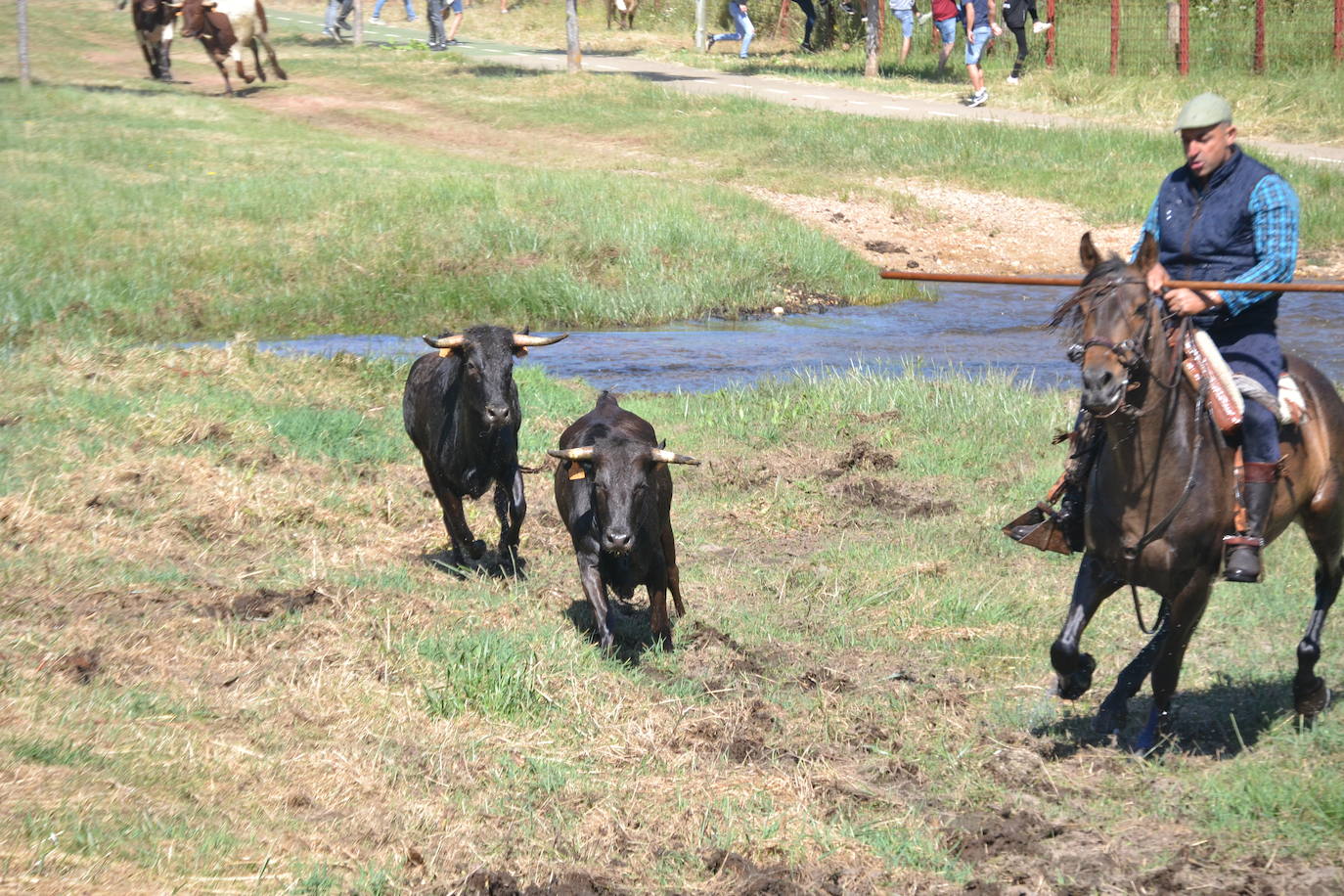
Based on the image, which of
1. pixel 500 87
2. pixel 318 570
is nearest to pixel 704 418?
pixel 318 570

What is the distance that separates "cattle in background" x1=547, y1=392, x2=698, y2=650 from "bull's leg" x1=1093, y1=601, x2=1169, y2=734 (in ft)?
7.95

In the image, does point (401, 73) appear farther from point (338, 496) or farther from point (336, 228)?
point (338, 496)

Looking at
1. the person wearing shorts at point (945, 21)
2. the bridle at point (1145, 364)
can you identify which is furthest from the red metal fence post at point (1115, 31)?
the bridle at point (1145, 364)

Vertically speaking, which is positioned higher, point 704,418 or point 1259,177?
point 1259,177

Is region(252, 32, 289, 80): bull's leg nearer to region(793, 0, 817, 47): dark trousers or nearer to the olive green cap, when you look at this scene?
region(793, 0, 817, 47): dark trousers

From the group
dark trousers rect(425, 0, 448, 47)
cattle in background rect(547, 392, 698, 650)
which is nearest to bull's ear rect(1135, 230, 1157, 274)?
cattle in background rect(547, 392, 698, 650)

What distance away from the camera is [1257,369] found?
670 centimetres

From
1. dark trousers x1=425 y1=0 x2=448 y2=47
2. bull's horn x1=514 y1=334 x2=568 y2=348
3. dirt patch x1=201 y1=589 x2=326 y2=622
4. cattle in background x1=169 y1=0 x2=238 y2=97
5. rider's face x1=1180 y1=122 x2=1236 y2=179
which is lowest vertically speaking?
dirt patch x1=201 y1=589 x2=326 y2=622

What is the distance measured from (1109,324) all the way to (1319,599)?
7.87ft

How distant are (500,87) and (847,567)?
987 inches

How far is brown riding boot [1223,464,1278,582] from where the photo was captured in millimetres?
6344

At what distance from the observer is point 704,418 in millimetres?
13047

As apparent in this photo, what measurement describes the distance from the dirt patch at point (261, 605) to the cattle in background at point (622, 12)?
39652 millimetres

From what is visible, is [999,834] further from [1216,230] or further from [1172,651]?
[1216,230]
